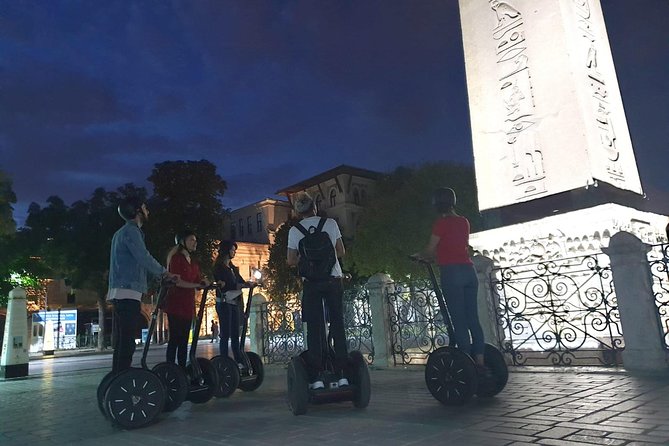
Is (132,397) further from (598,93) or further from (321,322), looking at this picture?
(598,93)

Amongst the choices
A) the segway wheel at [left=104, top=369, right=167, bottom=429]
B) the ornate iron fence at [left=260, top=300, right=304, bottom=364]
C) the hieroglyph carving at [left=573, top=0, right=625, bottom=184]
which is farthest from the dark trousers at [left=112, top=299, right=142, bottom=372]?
the hieroglyph carving at [left=573, top=0, right=625, bottom=184]

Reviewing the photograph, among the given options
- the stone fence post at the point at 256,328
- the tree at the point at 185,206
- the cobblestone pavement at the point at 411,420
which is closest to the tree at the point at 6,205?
the tree at the point at 185,206

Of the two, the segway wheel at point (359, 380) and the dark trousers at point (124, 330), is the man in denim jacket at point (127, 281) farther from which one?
the segway wheel at point (359, 380)

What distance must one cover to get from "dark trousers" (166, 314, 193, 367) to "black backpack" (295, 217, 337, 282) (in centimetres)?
191

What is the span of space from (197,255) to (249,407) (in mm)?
26469

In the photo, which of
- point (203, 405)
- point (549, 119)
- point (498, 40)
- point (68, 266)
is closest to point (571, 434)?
point (203, 405)

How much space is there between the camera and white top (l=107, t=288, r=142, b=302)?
4.79m

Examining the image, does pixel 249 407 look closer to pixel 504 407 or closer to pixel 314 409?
pixel 314 409

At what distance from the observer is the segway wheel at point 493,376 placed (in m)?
4.93

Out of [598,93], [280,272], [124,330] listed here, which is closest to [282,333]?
[124,330]

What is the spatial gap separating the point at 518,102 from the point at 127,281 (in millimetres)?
10064

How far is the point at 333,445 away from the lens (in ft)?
11.4

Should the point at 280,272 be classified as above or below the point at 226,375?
above

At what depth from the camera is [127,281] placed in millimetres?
4891
